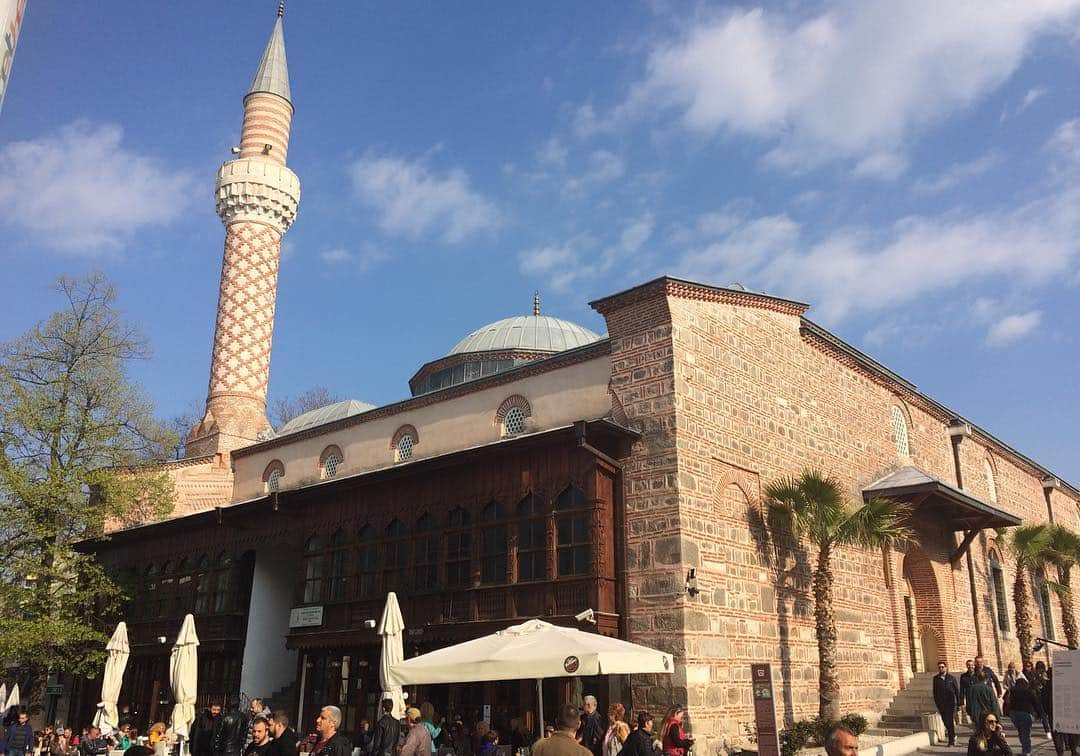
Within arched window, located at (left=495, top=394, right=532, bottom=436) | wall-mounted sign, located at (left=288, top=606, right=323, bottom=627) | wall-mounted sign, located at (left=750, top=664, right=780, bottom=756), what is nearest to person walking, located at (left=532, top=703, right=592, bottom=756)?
wall-mounted sign, located at (left=750, top=664, right=780, bottom=756)

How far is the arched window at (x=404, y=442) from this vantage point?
18781 mm

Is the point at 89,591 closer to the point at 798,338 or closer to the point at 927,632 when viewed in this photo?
the point at 798,338

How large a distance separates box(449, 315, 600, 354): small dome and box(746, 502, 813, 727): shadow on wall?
953 centimetres

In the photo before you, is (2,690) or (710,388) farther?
(2,690)

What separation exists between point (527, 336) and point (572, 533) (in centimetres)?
1056

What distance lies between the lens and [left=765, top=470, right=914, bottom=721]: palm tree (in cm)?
1344

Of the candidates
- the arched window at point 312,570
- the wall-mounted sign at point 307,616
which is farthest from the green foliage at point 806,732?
the arched window at point 312,570

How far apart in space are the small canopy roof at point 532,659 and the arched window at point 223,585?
35.1ft

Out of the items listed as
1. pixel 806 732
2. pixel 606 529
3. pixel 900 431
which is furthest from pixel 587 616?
pixel 900 431

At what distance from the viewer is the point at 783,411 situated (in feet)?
51.9

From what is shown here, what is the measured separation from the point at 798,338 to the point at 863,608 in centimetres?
512

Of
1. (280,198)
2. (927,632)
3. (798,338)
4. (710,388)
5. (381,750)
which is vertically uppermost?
(280,198)

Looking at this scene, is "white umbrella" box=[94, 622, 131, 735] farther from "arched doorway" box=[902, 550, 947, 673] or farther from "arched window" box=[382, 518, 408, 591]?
"arched doorway" box=[902, 550, 947, 673]

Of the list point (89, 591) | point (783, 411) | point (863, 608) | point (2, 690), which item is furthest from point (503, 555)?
point (2, 690)
